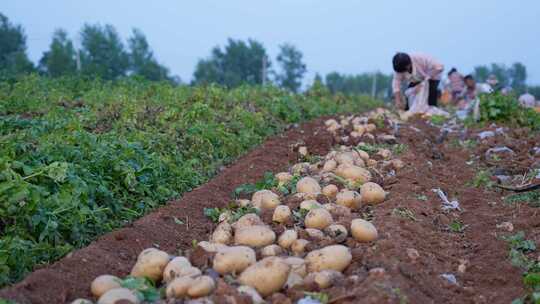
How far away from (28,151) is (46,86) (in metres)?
8.10

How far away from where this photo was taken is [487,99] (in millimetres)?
10125

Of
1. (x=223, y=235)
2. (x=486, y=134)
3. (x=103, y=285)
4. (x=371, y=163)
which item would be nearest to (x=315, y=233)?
(x=223, y=235)

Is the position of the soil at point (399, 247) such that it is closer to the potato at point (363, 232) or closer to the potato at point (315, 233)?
the potato at point (363, 232)

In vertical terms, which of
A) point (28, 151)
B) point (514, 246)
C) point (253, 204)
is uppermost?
point (28, 151)

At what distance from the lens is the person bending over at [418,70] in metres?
11.5

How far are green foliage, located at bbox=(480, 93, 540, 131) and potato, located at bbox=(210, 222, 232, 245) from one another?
7.66m

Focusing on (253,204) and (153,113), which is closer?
(253,204)

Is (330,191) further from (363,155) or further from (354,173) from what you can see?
(363,155)

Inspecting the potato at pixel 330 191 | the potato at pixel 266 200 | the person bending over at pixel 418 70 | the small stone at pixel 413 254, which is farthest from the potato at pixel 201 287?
the person bending over at pixel 418 70

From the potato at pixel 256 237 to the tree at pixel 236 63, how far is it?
93.5ft

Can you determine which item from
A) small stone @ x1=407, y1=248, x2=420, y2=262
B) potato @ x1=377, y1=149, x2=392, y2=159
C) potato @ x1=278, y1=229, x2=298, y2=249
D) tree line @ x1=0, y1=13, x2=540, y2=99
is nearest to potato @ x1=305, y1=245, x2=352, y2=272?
potato @ x1=278, y1=229, x2=298, y2=249

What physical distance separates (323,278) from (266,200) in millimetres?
1537

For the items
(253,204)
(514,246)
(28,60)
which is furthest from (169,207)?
(28,60)

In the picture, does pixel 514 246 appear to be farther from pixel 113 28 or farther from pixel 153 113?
pixel 113 28
